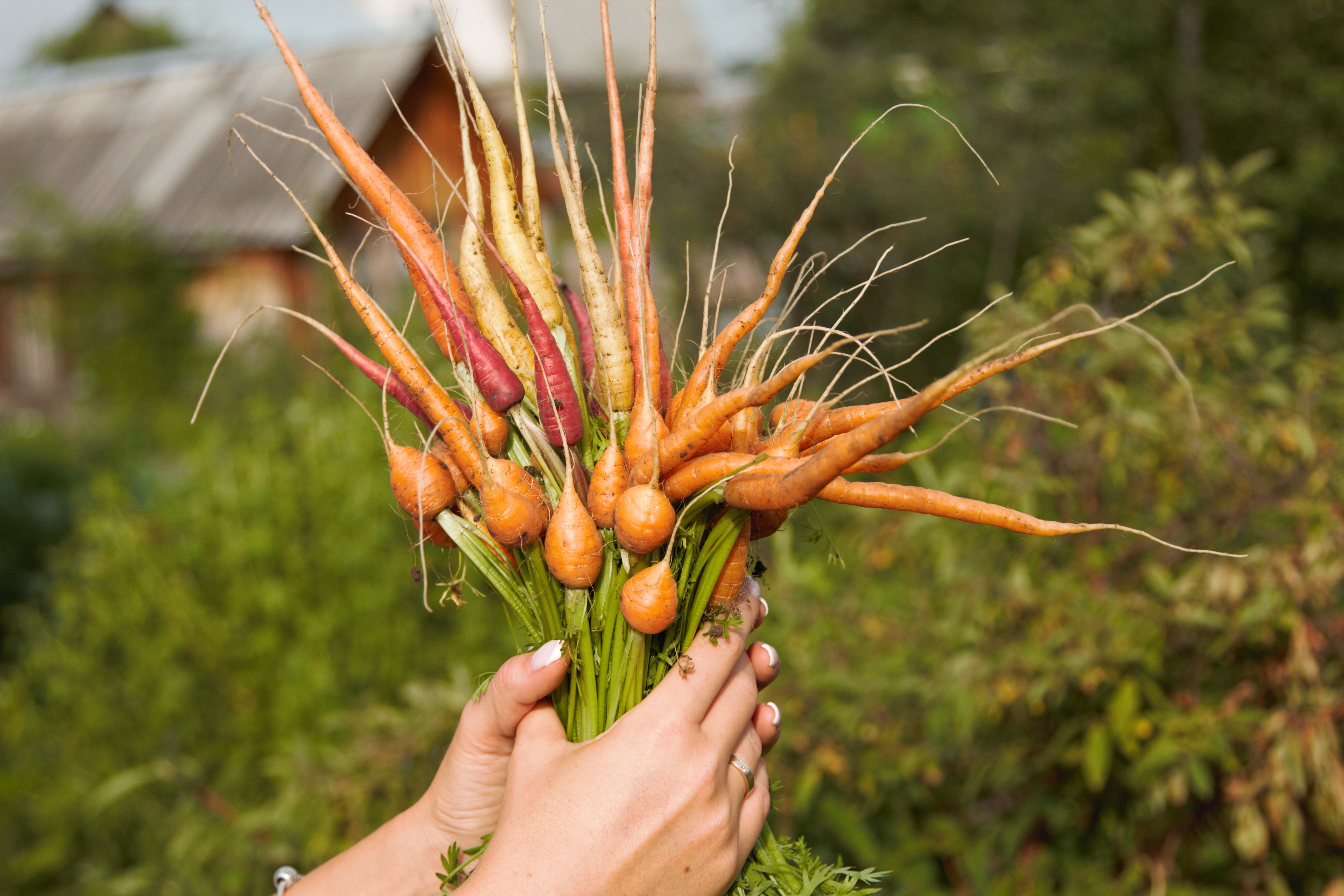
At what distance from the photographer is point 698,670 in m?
1.11

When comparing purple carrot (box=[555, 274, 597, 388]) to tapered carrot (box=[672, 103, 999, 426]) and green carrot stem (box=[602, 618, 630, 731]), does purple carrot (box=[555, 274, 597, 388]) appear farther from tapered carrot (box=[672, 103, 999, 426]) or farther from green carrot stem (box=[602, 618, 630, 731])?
green carrot stem (box=[602, 618, 630, 731])

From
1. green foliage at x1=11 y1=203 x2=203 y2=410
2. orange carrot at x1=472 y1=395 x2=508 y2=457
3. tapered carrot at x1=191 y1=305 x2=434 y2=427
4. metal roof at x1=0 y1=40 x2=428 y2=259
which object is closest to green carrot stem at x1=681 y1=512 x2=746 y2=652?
orange carrot at x1=472 y1=395 x2=508 y2=457

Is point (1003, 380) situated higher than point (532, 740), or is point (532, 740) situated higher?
point (532, 740)

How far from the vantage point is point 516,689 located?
45.4 inches

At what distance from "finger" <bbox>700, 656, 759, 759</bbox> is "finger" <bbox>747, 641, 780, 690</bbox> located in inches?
2.1

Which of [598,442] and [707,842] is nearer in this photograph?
[707,842]

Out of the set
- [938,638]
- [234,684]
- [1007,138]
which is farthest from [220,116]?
[938,638]

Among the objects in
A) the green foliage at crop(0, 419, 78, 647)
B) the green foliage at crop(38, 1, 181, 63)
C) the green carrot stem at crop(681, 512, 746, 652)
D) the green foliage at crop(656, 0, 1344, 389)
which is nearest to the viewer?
the green carrot stem at crop(681, 512, 746, 652)

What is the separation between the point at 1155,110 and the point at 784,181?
11.4 feet

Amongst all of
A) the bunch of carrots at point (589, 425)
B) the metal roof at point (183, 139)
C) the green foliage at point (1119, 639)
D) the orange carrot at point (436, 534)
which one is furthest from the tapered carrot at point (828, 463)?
the metal roof at point (183, 139)

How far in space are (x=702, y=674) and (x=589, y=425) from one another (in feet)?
1.32

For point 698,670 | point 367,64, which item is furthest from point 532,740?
point 367,64

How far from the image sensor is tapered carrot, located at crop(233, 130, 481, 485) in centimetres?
120

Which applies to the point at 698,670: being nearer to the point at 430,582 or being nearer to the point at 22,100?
the point at 430,582
